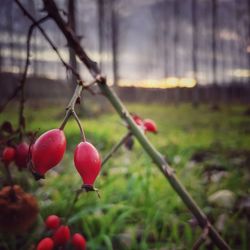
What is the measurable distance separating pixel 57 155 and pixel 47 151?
0.8 inches

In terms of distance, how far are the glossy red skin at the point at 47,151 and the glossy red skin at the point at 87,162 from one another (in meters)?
0.03

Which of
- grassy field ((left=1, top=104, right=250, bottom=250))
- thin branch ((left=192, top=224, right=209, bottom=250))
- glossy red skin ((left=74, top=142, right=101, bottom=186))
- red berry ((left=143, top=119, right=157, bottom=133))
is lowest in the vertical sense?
grassy field ((left=1, top=104, right=250, bottom=250))

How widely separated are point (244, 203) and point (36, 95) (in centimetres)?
4060

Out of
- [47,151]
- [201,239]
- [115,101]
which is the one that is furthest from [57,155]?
[201,239]

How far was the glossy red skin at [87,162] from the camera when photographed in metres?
0.69

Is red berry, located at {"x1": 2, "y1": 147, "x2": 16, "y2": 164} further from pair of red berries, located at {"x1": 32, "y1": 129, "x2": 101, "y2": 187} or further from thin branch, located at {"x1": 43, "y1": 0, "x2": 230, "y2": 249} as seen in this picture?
pair of red berries, located at {"x1": 32, "y1": 129, "x2": 101, "y2": 187}

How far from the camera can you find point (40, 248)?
1203mm

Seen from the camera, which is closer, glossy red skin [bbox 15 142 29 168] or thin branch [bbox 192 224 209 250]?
glossy red skin [bbox 15 142 29 168]

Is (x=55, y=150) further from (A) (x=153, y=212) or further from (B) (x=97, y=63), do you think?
(A) (x=153, y=212)

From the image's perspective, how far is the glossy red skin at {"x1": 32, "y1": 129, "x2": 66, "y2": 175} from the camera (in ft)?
2.20

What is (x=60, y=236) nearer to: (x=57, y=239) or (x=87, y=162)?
(x=57, y=239)

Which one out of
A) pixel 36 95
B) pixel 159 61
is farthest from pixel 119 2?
pixel 159 61

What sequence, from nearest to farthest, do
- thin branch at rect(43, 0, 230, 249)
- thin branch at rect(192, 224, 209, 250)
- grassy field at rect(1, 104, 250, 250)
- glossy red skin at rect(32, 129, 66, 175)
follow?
glossy red skin at rect(32, 129, 66, 175) → thin branch at rect(43, 0, 230, 249) → thin branch at rect(192, 224, 209, 250) → grassy field at rect(1, 104, 250, 250)

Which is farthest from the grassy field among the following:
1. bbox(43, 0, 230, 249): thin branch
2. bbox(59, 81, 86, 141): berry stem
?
bbox(59, 81, 86, 141): berry stem
